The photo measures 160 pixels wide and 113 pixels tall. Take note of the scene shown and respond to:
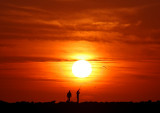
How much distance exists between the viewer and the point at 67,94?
3383 inches
